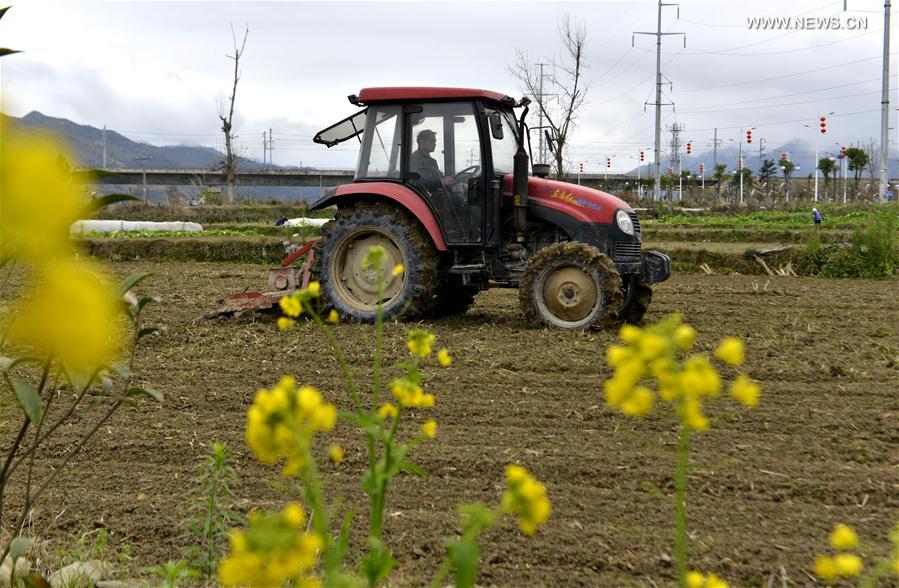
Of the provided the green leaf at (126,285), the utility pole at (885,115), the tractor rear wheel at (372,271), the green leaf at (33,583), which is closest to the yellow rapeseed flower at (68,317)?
the green leaf at (126,285)

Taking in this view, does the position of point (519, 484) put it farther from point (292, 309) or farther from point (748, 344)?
point (748, 344)

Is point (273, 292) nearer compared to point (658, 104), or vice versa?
point (273, 292)

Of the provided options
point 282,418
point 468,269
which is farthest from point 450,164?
point 282,418

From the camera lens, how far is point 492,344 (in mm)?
6520

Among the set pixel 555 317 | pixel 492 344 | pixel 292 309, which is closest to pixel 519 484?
pixel 292 309

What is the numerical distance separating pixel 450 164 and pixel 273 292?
1.92 metres

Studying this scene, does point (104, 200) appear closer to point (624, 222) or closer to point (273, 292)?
point (624, 222)

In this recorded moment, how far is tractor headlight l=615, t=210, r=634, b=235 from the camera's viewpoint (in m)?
7.24

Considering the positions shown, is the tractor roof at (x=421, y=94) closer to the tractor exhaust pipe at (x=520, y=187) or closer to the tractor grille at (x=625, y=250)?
the tractor exhaust pipe at (x=520, y=187)

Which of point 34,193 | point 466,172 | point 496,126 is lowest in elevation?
point 34,193

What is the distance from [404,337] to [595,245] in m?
1.71

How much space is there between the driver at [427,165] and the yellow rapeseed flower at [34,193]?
666 cm

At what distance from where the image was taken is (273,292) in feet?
26.0

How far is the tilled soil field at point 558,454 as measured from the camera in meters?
2.95
